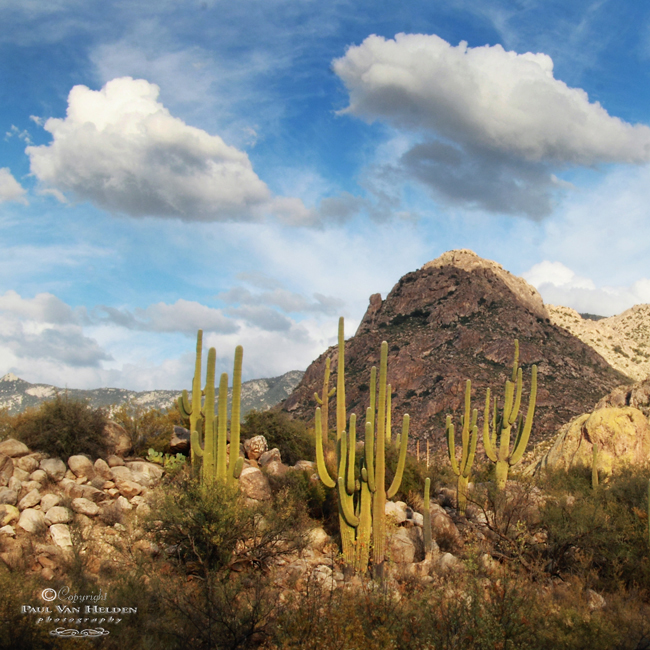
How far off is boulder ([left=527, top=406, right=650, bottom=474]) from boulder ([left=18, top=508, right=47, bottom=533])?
1816 centimetres

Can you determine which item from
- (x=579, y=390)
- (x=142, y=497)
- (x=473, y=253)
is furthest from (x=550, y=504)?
(x=473, y=253)

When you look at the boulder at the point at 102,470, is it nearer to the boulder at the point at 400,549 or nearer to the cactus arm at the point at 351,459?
the cactus arm at the point at 351,459

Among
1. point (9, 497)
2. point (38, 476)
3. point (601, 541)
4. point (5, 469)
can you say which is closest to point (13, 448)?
point (5, 469)

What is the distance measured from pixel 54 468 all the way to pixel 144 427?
12.1 ft

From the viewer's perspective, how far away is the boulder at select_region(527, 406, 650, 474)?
A: 758 inches

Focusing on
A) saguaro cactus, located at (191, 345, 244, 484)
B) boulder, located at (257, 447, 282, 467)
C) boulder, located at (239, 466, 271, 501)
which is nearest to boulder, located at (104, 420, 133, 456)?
boulder, located at (257, 447, 282, 467)

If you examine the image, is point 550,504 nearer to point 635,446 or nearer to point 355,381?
point 635,446

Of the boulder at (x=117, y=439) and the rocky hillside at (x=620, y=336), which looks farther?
the rocky hillside at (x=620, y=336)

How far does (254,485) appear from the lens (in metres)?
14.3

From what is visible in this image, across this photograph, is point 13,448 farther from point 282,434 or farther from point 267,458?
point 282,434

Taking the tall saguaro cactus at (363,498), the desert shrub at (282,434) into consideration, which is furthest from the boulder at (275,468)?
the tall saguaro cactus at (363,498)

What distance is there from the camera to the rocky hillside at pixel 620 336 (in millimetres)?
65875

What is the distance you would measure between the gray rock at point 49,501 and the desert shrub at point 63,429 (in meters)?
2.52

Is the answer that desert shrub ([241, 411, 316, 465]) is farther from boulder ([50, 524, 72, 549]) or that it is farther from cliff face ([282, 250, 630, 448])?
cliff face ([282, 250, 630, 448])
